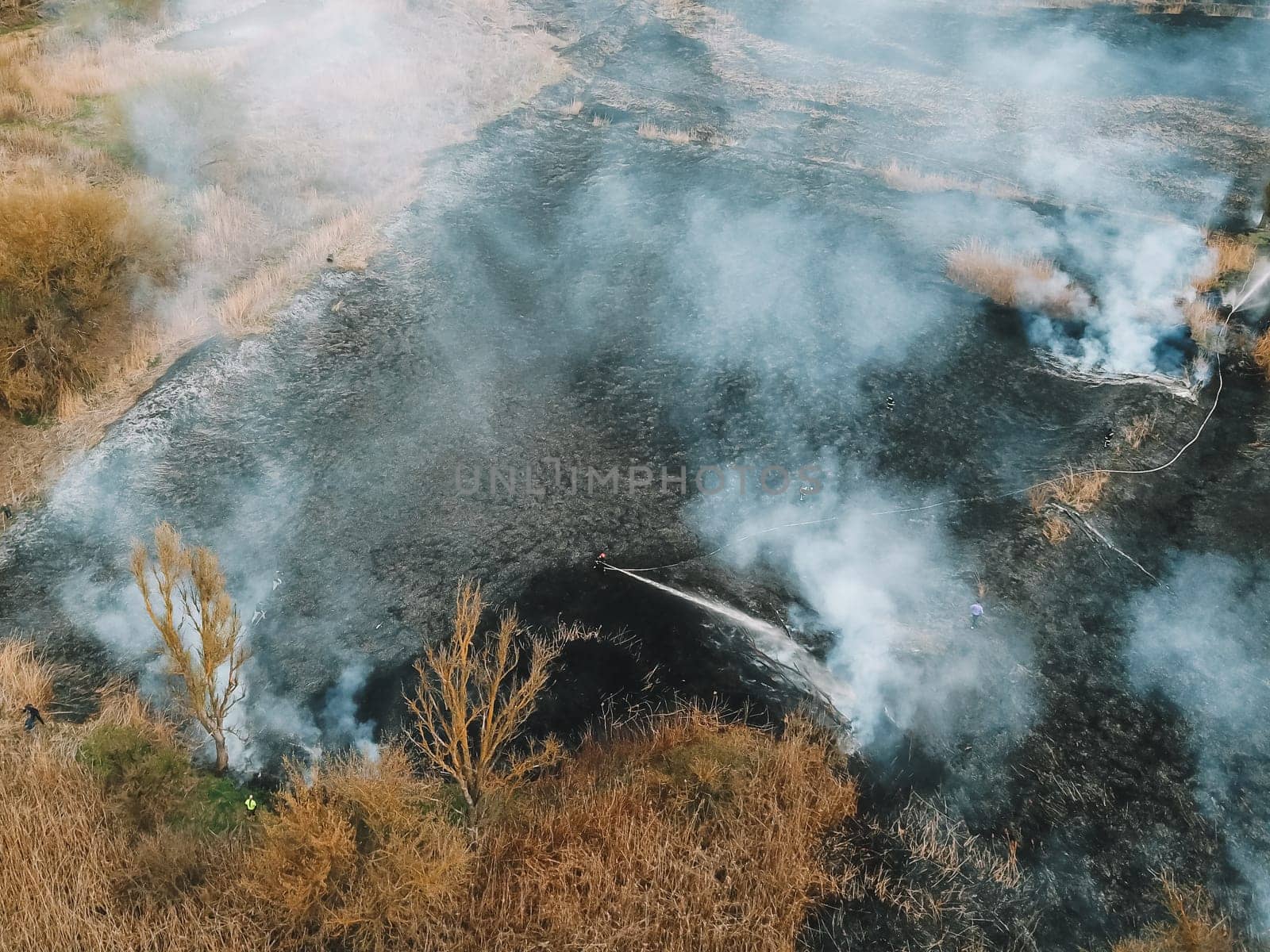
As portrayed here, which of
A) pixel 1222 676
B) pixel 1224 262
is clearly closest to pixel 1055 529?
pixel 1222 676

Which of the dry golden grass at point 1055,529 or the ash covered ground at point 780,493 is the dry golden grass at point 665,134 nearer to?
the ash covered ground at point 780,493

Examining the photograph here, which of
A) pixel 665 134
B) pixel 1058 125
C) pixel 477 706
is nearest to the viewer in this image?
pixel 477 706

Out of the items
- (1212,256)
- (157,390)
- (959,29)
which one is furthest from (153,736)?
(959,29)

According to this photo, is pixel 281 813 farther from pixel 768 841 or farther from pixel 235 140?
pixel 235 140

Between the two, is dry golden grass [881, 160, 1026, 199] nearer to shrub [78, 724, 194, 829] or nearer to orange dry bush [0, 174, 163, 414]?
orange dry bush [0, 174, 163, 414]

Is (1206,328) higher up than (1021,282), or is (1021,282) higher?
(1021,282)

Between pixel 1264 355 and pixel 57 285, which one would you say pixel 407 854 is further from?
pixel 1264 355

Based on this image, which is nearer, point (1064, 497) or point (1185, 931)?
point (1185, 931)
